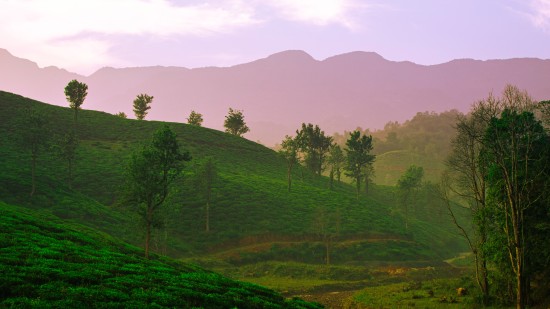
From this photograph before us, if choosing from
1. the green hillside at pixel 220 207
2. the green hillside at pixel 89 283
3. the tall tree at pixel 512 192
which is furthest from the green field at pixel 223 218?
the tall tree at pixel 512 192

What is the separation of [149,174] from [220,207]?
1567 inches

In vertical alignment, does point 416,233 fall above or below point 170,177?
below

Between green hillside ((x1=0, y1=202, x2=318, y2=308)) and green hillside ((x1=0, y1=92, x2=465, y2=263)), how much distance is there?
24.9 metres

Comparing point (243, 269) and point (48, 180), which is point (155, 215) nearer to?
point (243, 269)

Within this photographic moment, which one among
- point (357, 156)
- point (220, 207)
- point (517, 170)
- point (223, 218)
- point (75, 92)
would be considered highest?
point (75, 92)

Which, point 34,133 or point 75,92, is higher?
point 75,92

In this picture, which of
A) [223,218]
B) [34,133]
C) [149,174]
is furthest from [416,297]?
[34,133]

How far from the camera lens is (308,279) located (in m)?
66.8

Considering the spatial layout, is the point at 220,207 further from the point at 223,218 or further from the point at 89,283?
the point at 89,283

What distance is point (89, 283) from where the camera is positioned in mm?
24875

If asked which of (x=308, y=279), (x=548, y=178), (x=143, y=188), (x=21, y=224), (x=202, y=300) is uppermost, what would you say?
(x=548, y=178)

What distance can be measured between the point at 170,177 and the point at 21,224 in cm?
2178

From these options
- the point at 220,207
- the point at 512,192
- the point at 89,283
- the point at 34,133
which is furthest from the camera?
the point at 220,207

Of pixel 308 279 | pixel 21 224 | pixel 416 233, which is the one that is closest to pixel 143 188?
pixel 21 224
